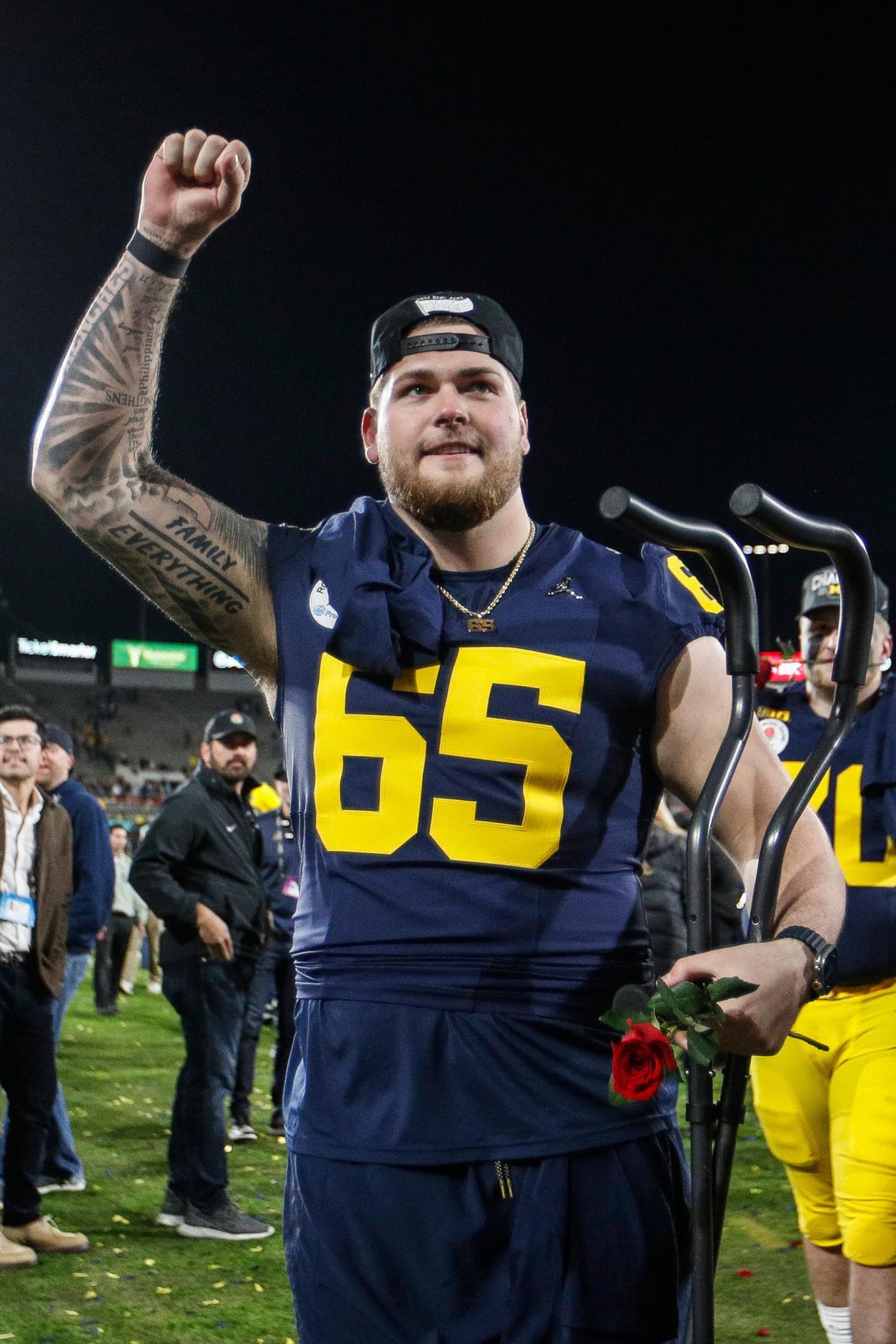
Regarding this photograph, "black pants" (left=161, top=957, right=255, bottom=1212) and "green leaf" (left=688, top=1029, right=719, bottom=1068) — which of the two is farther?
"black pants" (left=161, top=957, right=255, bottom=1212)

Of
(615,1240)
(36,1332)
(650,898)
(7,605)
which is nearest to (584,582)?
(615,1240)

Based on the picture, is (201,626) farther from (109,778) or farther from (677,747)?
(109,778)

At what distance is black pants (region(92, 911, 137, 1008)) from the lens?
14.2 metres

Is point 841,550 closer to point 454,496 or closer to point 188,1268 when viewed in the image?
point 454,496

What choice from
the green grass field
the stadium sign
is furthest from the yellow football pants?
the stadium sign

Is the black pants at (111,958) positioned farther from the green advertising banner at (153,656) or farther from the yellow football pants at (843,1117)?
the green advertising banner at (153,656)

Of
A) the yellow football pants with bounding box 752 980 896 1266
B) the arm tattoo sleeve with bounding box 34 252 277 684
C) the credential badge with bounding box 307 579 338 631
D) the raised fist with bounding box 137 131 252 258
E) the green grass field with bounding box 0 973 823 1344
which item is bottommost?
the green grass field with bounding box 0 973 823 1344

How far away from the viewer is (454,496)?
2.18m

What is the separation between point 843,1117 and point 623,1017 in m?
2.72

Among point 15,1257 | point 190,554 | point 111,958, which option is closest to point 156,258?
point 190,554

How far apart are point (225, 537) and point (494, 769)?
1.96 ft

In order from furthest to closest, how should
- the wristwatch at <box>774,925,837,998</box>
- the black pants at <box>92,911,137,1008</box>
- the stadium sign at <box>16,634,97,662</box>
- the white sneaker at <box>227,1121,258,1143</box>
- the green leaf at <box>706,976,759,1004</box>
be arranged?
the stadium sign at <box>16,634,97,662</box> → the black pants at <box>92,911,137,1008</box> → the white sneaker at <box>227,1121,258,1143</box> → the wristwatch at <box>774,925,837,998</box> → the green leaf at <box>706,976,759,1004</box>

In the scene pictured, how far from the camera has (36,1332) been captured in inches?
188

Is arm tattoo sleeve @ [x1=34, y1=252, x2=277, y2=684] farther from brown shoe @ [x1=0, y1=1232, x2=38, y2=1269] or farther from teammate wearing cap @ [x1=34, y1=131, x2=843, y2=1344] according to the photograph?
brown shoe @ [x1=0, y1=1232, x2=38, y2=1269]
